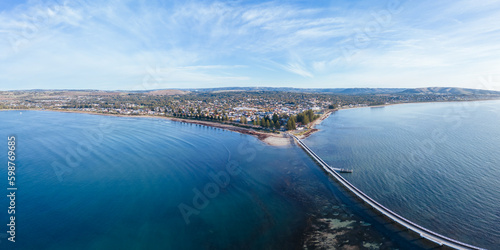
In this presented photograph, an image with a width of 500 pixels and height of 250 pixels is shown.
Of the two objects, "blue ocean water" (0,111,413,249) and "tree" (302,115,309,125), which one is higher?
"tree" (302,115,309,125)

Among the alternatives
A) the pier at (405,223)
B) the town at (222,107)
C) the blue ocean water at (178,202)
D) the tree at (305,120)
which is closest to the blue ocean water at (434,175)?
the pier at (405,223)

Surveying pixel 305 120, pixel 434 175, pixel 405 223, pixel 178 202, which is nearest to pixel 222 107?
pixel 305 120

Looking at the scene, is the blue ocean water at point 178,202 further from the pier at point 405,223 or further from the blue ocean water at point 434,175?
the blue ocean water at point 434,175

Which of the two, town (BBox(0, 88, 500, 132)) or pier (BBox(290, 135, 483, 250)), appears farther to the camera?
town (BBox(0, 88, 500, 132))

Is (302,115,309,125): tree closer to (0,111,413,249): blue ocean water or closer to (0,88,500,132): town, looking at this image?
(0,88,500,132): town

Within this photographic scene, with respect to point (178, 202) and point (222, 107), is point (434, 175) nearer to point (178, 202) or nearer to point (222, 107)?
point (178, 202)

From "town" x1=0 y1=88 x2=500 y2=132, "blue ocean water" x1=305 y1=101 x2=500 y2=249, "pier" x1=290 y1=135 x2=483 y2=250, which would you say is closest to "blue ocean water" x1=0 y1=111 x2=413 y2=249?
"pier" x1=290 y1=135 x2=483 y2=250
